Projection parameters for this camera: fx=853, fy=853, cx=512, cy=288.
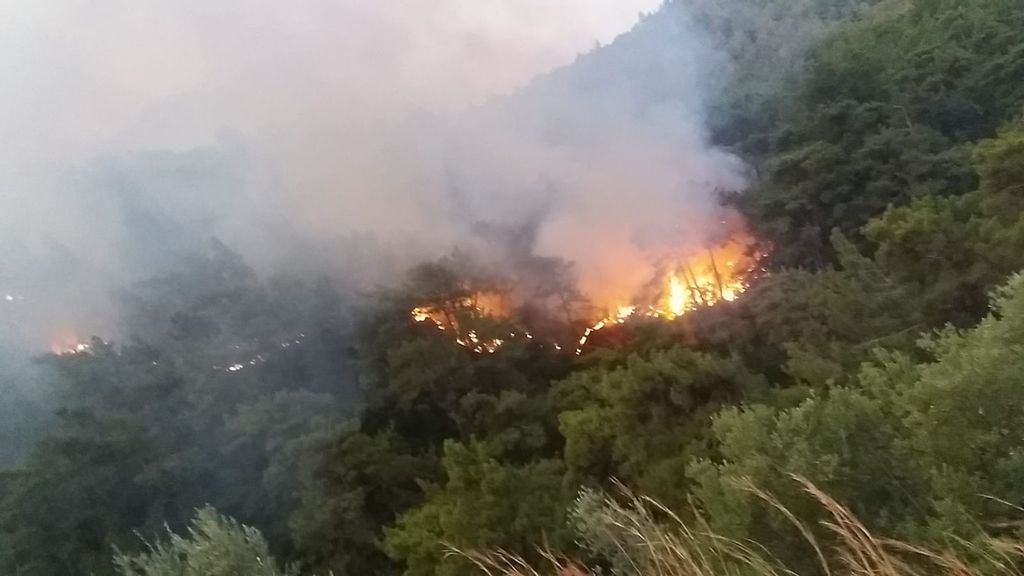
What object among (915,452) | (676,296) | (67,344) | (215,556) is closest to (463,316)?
(676,296)

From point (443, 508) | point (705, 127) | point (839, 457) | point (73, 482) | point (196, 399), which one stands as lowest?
point (839, 457)

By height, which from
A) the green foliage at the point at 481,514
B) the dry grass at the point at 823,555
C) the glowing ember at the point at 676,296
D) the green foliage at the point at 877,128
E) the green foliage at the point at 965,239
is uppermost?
the green foliage at the point at 877,128

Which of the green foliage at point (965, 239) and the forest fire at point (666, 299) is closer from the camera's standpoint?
the green foliage at point (965, 239)

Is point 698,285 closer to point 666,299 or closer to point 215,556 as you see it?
point 666,299

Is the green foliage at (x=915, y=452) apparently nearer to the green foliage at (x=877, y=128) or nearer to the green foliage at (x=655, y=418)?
the green foliage at (x=655, y=418)

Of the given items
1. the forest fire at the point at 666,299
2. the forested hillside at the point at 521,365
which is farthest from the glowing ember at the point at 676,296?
the forested hillside at the point at 521,365

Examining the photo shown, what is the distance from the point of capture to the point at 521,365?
1008cm

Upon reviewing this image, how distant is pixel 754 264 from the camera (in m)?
11.2

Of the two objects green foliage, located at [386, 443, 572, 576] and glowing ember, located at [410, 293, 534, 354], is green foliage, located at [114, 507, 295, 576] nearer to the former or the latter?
green foliage, located at [386, 443, 572, 576]

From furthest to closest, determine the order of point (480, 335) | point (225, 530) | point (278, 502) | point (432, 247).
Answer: point (432, 247), point (480, 335), point (278, 502), point (225, 530)

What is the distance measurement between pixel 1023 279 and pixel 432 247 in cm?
759

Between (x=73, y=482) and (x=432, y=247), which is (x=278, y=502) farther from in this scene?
(x=432, y=247)

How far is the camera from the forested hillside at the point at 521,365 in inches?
267

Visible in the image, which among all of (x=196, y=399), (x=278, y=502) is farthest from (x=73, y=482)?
(x=278, y=502)
